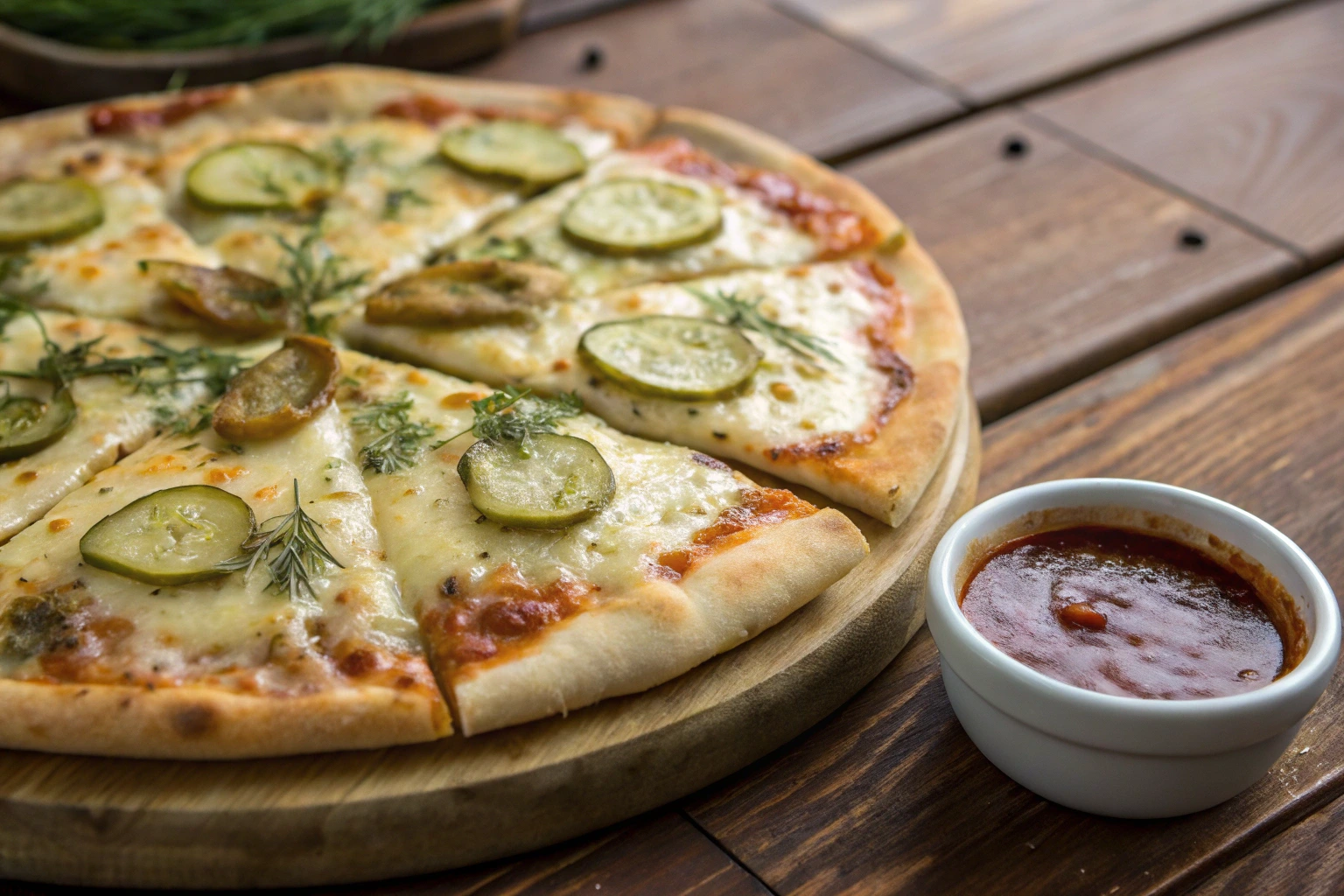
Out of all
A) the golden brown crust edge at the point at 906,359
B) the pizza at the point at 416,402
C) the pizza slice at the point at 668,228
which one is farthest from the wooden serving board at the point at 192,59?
the pizza slice at the point at 668,228

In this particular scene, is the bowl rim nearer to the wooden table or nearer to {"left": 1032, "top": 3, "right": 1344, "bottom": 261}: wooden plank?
the wooden table

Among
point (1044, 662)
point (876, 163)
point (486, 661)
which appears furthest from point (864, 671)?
point (876, 163)

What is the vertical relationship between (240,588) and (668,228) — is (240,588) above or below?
below

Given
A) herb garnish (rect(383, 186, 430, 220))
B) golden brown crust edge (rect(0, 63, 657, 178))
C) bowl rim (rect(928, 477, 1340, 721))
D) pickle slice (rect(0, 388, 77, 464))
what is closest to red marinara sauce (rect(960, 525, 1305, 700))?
bowl rim (rect(928, 477, 1340, 721))

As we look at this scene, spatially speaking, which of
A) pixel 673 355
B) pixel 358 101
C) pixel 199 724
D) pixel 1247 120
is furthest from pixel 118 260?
pixel 1247 120

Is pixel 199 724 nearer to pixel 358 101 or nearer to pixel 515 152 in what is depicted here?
pixel 515 152

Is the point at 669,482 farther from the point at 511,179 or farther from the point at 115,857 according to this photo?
the point at 511,179
